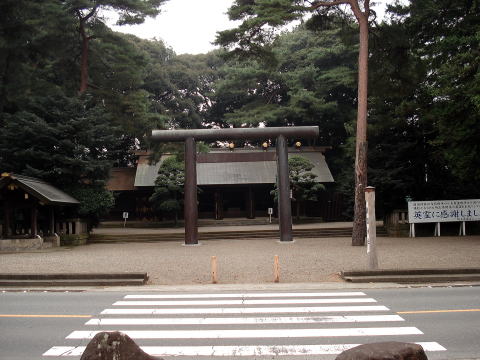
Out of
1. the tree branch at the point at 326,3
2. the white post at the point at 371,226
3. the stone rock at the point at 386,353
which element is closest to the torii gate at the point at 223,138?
the tree branch at the point at 326,3

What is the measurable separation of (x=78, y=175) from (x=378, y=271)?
18.3m

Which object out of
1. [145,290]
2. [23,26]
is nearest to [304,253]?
[145,290]

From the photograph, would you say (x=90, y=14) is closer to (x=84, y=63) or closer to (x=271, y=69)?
(x=84, y=63)

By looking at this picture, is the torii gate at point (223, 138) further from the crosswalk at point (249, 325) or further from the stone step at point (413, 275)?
the crosswalk at point (249, 325)

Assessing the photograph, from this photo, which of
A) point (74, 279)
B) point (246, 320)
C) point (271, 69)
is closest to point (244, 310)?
point (246, 320)

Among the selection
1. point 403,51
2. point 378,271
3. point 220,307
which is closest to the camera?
point 220,307

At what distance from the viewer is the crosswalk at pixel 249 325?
6.06 meters

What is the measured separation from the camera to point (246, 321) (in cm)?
761

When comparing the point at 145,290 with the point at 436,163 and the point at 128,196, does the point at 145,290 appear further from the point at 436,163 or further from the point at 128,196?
the point at 128,196

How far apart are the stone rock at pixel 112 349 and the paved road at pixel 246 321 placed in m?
2.38

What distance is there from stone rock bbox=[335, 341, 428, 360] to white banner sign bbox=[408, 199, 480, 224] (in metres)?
21.2

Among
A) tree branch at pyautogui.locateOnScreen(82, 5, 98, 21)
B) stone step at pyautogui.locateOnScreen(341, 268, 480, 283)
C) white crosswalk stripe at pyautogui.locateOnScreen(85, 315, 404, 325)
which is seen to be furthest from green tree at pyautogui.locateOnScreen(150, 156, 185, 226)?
white crosswalk stripe at pyautogui.locateOnScreen(85, 315, 404, 325)

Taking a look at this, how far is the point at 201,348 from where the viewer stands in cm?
612

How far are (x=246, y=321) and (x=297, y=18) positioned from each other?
1512cm
